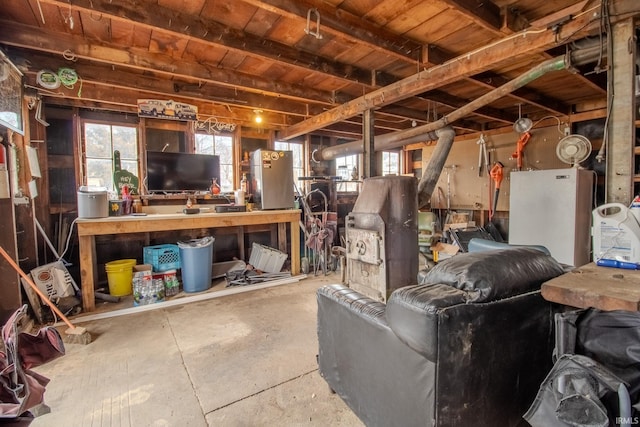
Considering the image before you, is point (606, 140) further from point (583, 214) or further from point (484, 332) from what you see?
point (583, 214)

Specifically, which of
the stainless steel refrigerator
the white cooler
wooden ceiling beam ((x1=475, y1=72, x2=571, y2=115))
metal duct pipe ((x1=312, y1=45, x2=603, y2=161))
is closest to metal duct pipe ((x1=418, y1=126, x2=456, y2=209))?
metal duct pipe ((x1=312, y1=45, x2=603, y2=161))

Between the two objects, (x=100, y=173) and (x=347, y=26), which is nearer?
(x=347, y=26)

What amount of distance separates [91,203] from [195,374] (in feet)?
7.29

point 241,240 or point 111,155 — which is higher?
point 111,155

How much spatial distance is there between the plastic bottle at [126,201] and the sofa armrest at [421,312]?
359cm

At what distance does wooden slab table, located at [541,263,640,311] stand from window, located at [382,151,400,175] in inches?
216

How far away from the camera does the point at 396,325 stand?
1.16m

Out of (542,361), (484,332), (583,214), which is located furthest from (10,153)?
(583,214)

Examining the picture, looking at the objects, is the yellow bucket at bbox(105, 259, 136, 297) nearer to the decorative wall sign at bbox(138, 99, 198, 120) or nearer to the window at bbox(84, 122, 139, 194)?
the window at bbox(84, 122, 139, 194)

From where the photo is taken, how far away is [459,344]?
1.07 metres

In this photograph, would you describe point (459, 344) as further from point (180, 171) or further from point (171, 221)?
point (180, 171)

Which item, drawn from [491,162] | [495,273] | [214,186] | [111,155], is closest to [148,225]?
[214,186]

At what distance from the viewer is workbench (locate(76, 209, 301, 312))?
3.10 meters

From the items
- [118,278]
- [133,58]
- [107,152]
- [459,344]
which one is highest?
[133,58]
